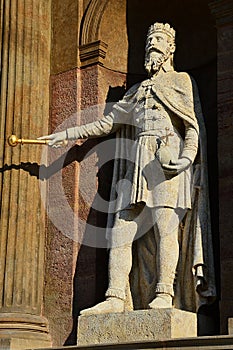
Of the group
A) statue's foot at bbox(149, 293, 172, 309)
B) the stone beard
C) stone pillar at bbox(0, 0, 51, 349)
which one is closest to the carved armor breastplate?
the stone beard

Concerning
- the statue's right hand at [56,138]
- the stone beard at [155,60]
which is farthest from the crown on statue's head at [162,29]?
the statue's right hand at [56,138]

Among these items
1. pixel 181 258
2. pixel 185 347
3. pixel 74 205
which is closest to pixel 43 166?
pixel 74 205

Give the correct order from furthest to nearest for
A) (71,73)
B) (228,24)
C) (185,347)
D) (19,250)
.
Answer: (71,73), (19,250), (228,24), (185,347)

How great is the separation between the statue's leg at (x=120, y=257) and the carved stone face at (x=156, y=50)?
1631mm

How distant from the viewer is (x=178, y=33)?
1134 centimetres

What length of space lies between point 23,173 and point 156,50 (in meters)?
2.07

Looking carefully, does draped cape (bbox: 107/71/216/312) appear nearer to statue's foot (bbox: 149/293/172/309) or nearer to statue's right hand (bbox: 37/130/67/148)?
statue's foot (bbox: 149/293/172/309)

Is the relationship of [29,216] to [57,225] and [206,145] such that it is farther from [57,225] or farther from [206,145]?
[206,145]

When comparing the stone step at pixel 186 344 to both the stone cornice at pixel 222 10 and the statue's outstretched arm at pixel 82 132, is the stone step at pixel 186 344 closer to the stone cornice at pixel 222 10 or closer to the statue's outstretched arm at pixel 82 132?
the statue's outstretched arm at pixel 82 132

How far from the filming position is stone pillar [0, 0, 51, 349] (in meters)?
10.3

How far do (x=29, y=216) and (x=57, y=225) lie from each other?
1.17 ft

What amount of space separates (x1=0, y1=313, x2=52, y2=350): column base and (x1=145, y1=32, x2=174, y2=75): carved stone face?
10.0 feet

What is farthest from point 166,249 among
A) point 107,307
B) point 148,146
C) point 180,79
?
point 180,79

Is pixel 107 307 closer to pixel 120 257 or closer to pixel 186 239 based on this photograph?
pixel 120 257
